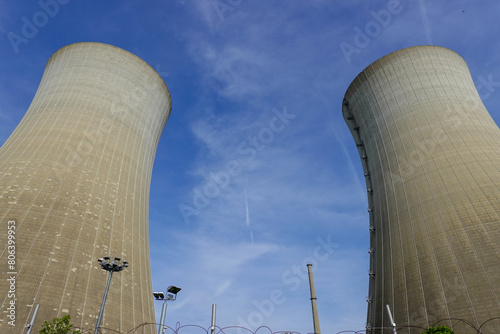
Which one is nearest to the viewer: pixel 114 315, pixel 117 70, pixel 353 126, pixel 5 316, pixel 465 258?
pixel 5 316

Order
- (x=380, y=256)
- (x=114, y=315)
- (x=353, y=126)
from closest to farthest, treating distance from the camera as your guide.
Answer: (x=114, y=315) < (x=380, y=256) < (x=353, y=126)

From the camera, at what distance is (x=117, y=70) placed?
19906 mm

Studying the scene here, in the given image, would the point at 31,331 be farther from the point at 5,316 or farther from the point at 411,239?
the point at 411,239

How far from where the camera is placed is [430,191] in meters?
16.1

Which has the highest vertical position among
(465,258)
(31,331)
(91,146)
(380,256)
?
(91,146)

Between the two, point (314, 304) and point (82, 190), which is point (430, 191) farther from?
point (82, 190)

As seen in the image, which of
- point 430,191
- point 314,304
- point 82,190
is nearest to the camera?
point 314,304

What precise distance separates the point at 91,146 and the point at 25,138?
8.87ft

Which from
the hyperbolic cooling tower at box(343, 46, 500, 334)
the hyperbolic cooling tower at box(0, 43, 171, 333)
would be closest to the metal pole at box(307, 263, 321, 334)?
the hyperbolic cooling tower at box(343, 46, 500, 334)

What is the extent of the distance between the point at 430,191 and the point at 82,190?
14608 millimetres

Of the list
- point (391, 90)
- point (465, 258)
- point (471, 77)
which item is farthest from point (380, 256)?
point (471, 77)

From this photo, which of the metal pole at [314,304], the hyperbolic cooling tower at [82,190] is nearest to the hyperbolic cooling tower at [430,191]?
the metal pole at [314,304]

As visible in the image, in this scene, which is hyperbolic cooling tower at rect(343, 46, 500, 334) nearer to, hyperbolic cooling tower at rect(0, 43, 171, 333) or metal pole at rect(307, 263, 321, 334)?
metal pole at rect(307, 263, 321, 334)

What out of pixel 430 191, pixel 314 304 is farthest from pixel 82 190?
pixel 430 191
